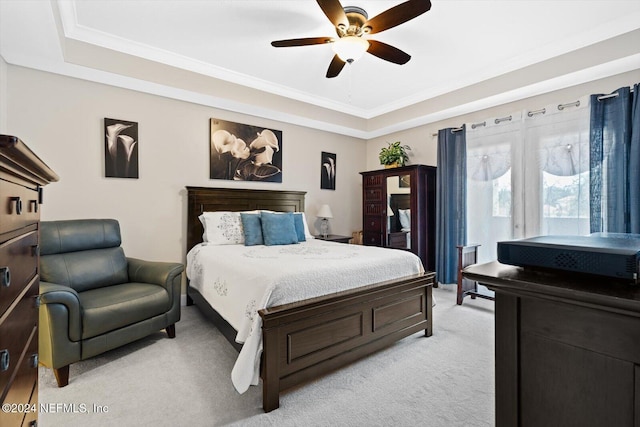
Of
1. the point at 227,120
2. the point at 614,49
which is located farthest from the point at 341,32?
the point at 614,49

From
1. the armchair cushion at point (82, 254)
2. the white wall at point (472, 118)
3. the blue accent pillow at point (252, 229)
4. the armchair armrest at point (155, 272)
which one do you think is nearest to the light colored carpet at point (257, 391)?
the armchair armrest at point (155, 272)

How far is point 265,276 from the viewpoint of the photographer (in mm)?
1980

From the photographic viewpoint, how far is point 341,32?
242 cm

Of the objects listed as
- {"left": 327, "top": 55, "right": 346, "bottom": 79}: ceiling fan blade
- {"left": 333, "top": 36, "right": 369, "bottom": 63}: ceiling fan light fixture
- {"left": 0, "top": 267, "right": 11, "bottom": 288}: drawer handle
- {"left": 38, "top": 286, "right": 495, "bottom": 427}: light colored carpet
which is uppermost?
{"left": 327, "top": 55, "right": 346, "bottom": 79}: ceiling fan blade

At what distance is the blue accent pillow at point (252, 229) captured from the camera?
135 inches

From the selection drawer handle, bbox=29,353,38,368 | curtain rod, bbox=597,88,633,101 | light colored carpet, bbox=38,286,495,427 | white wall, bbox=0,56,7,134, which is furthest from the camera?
curtain rod, bbox=597,88,633,101

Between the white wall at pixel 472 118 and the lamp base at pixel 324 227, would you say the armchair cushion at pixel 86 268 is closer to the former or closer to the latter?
the lamp base at pixel 324 227

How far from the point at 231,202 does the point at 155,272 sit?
1.44 metres

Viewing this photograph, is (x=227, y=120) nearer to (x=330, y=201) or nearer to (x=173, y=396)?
(x=330, y=201)

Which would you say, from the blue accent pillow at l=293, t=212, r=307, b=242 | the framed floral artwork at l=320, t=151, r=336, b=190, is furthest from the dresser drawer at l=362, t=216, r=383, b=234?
the blue accent pillow at l=293, t=212, r=307, b=242

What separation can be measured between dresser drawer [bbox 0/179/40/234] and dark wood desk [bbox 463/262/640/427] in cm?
118

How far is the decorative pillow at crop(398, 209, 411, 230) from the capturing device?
439 cm

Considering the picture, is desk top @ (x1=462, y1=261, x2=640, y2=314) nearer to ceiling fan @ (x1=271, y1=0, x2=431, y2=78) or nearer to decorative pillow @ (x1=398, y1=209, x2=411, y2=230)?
ceiling fan @ (x1=271, y1=0, x2=431, y2=78)

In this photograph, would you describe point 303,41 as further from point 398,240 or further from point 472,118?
point 398,240
